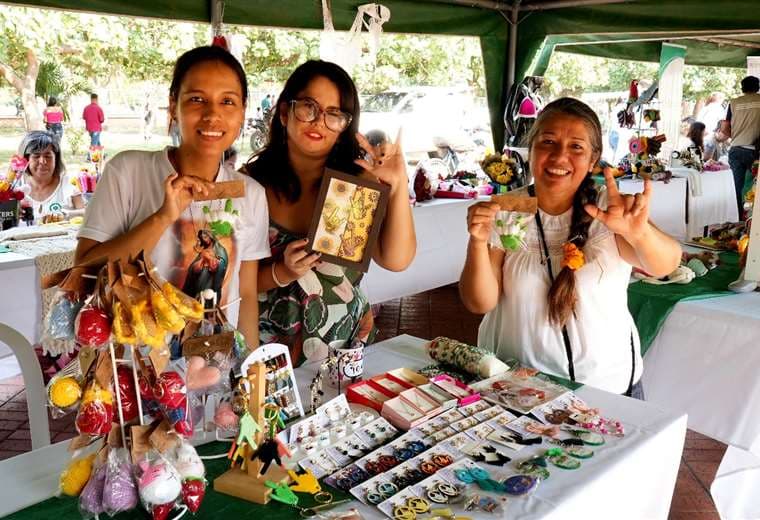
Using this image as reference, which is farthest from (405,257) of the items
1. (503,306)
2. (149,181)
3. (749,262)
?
(749,262)

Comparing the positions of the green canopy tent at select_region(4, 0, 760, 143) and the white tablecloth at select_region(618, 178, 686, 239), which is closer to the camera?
the green canopy tent at select_region(4, 0, 760, 143)

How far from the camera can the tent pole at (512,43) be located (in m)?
6.60

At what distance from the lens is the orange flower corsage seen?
1865 millimetres

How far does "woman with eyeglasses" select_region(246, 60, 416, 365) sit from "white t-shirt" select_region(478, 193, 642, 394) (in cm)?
35

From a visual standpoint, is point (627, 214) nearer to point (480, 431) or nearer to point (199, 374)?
point (480, 431)

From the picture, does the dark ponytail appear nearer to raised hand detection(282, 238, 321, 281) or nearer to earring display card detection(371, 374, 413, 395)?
earring display card detection(371, 374, 413, 395)

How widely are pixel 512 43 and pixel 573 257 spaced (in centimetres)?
541

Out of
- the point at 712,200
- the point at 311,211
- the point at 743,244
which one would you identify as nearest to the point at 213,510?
the point at 311,211

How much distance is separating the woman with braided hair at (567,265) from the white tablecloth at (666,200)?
410cm

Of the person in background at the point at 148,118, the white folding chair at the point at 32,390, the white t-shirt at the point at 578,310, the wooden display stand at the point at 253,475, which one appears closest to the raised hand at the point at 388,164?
the white t-shirt at the point at 578,310

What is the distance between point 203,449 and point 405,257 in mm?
858

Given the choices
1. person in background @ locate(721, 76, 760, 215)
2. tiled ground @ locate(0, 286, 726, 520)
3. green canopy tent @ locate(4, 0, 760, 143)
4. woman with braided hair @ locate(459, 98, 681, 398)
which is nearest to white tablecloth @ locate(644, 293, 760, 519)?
tiled ground @ locate(0, 286, 726, 520)

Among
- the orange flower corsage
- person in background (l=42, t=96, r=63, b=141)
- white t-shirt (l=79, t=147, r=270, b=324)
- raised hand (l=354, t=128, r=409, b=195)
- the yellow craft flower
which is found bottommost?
the yellow craft flower

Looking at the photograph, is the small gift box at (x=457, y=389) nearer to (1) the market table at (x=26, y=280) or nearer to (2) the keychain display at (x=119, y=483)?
(2) the keychain display at (x=119, y=483)
